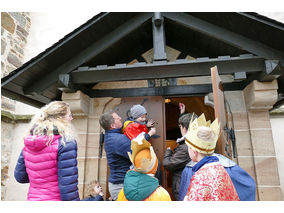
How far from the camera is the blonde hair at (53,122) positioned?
174 cm

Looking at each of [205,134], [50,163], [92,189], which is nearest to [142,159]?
[205,134]

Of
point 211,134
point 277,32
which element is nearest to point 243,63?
point 277,32

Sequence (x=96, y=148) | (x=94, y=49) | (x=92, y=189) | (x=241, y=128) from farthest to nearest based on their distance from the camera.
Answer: (x=96, y=148)
(x=241, y=128)
(x=94, y=49)
(x=92, y=189)

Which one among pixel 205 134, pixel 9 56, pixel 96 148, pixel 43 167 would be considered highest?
pixel 9 56

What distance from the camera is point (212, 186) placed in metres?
1.18

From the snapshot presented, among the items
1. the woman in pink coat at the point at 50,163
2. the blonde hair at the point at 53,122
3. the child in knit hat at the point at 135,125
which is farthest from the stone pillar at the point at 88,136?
the woman in pink coat at the point at 50,163

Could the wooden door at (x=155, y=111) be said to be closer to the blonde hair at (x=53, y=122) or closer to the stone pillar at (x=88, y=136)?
the stone pillar at (x=88, y=136)

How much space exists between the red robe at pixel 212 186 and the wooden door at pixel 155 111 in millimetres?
1964

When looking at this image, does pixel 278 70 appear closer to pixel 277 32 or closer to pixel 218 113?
pixel 277 32

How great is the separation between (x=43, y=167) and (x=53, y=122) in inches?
15.2

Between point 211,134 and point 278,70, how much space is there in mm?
1849

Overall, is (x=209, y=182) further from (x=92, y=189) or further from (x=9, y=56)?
(x=9, y=56)

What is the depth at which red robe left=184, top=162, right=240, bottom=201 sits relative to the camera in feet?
3.83
